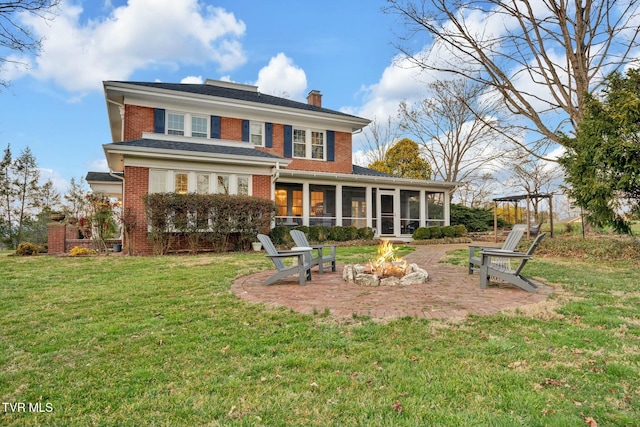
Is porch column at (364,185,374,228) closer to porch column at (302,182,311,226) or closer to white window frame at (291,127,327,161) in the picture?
white window frame at (291,127,327,161)

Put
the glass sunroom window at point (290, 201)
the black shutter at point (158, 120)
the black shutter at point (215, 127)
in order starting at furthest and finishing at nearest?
the glass sunroom window at point (290, 201)
the black shutter at point (215, 127)
the black shutter at point (158, 120)

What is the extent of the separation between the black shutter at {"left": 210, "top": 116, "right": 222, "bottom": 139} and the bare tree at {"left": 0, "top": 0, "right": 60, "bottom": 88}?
24.9ft

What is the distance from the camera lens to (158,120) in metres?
14.6

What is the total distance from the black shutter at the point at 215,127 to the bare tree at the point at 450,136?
17.0m

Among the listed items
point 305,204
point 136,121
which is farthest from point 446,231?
point 136,121

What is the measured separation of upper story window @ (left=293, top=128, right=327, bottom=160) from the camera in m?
17.3

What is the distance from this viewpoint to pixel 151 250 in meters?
11.8

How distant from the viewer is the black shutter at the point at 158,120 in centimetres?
1452

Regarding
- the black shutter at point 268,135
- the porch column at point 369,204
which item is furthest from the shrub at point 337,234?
the black shutter at point 268,135

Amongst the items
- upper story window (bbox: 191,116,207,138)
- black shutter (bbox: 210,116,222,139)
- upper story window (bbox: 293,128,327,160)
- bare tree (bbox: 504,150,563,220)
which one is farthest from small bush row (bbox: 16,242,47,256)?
bare tree (bbox: 504,150,563,220)

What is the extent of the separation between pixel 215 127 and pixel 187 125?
1163 mm

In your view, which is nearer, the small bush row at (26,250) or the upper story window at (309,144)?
the small bush row at (26,250)

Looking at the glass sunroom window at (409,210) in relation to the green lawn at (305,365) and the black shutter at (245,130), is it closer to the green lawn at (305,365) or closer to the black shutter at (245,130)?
the black shutter at (245,130)

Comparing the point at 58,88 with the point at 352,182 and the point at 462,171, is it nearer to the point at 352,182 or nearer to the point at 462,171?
the point at 352,182
